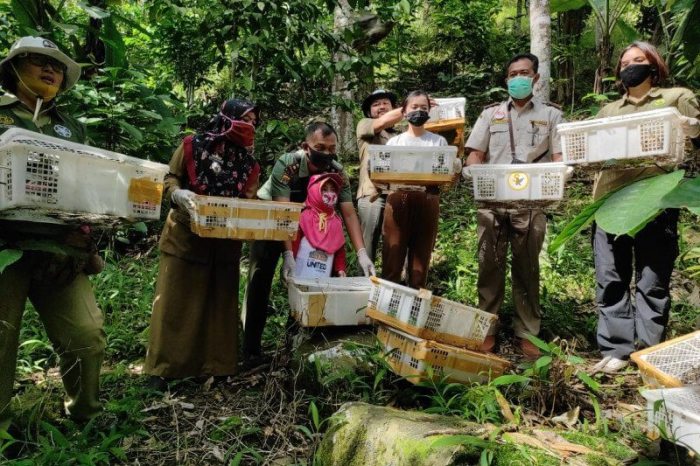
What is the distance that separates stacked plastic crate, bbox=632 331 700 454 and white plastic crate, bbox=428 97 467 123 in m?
2.43

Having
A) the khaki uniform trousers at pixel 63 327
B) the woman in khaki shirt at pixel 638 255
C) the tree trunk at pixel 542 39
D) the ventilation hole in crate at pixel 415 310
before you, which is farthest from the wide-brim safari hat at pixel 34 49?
the tree trunk at pixel 542 39

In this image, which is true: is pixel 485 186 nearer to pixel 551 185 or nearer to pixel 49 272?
pixel 551 185

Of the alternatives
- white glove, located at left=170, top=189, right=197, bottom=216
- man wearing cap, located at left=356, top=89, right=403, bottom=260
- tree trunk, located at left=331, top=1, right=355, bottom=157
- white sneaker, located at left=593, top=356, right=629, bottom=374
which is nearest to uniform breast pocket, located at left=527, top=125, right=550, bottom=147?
man wearing cap, located at left=356, top=89, right=403, bottom=260

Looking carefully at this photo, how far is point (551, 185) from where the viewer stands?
3459 mm

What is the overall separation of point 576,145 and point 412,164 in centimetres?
105

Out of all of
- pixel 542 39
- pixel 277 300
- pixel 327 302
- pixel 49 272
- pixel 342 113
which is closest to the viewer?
pixel 49 272

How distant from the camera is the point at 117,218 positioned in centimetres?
247

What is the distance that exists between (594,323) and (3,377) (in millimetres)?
4169

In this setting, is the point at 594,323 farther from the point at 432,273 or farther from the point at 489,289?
the point at 432,273

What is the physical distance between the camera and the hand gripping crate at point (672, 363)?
2.33m

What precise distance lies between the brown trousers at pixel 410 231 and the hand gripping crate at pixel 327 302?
2.03 feet

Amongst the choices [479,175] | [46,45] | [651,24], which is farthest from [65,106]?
[651,24]

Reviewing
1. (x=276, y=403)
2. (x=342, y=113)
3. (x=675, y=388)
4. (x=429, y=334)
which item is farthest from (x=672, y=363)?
(x=342, y=113)

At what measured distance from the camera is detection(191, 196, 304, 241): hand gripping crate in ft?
9.57
